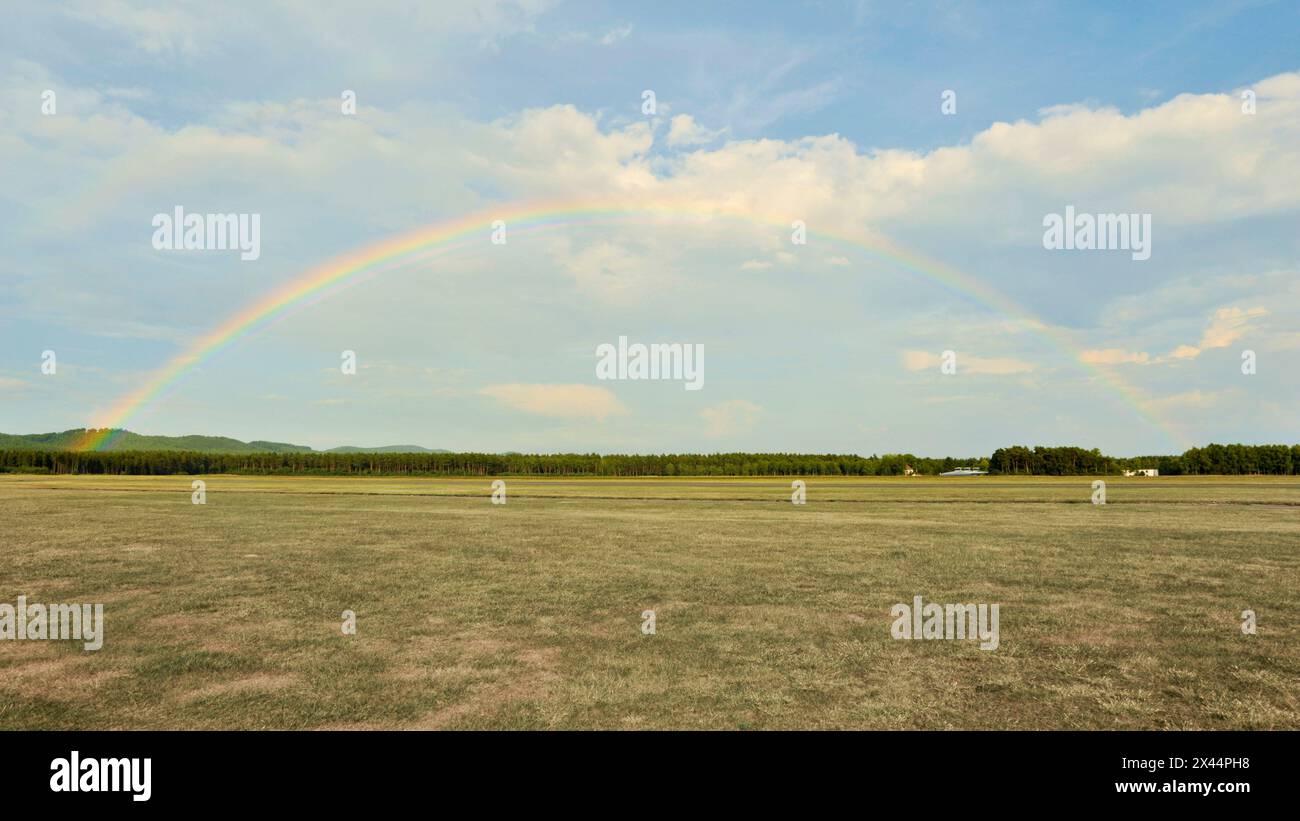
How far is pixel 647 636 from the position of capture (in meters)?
11.3

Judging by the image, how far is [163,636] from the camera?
37.1ft

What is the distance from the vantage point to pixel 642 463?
18362cm

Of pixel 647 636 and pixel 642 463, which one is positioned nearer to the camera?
pixel 647 636

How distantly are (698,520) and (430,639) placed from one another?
24905 millimetres

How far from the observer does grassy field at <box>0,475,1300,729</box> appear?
7.85 meters

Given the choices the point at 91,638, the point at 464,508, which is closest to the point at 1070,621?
the point at 91,638

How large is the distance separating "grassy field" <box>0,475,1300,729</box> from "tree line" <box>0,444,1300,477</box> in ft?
453

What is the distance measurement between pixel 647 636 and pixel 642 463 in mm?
172609

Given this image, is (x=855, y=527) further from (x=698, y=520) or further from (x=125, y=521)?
(x=125, y=521)

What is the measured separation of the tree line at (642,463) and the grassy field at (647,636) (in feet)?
453

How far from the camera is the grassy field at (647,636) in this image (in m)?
7.85

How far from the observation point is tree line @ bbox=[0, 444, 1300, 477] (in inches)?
6102

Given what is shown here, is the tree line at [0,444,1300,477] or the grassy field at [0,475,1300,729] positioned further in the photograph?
the tree line at [0,444,1300,477]
